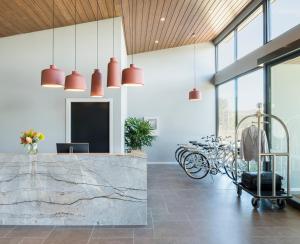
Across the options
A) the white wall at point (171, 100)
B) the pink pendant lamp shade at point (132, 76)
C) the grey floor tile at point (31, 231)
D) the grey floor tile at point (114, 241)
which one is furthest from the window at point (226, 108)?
the grey floor tile at point (31, 231)

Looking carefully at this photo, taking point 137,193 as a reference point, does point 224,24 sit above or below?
above

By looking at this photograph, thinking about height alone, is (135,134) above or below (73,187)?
above

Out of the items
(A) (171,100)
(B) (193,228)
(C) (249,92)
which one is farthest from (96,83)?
(A) (171,100)

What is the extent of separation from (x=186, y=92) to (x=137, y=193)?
21.2 ft

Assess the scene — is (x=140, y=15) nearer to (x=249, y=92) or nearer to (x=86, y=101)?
(x=86, y=101)

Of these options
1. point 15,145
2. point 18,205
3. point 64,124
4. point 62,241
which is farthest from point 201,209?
point 15,145

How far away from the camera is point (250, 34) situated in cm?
732

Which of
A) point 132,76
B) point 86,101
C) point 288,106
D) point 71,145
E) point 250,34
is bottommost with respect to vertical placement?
point 71,145

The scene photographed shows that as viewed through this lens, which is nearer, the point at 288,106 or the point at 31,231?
the point at 31,231

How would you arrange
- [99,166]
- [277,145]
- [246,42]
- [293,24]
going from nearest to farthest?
[99,166] → [293,24] → [277,145] → [246,42]

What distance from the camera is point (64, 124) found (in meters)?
6.58

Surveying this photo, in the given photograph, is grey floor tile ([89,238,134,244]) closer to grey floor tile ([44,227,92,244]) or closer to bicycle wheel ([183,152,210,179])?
grey floor tile ([44,227,92,244])

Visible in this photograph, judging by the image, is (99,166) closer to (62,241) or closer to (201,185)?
(62,241)

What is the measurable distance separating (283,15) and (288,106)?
5.82 ft
